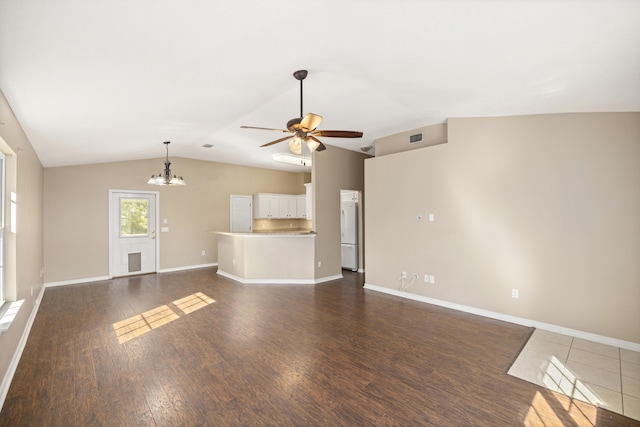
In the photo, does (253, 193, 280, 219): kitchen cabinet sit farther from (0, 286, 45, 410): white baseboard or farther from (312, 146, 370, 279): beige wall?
(0, 286, 45, 410): white baseboard

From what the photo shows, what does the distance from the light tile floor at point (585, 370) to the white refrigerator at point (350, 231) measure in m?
4.14

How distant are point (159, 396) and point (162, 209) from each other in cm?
577

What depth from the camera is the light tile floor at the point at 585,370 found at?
2.33 m

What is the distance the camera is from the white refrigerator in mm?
7102

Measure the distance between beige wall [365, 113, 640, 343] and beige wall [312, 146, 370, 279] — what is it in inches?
65.0

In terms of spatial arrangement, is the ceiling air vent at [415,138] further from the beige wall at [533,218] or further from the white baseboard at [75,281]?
the white baseboard at [75,281]

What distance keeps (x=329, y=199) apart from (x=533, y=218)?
360cm

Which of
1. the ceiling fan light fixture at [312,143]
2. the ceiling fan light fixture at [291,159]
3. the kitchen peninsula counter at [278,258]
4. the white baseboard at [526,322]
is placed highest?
the ceiling fan light fixture at [291,159]

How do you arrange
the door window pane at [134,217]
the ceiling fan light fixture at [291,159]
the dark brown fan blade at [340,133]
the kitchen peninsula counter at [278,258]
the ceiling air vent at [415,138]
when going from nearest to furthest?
the dark brown fan blade at [340,133], the ceiling air vent at [415,138], the kitchen peninsula counter at [278,258], the door window pane at [134,217], the ceiling fan light fixture at [291,159]

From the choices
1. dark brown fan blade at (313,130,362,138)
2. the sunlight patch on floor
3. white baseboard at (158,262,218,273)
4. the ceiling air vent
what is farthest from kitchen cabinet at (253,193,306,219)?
dark brown fan blade at (313,130,362,138)

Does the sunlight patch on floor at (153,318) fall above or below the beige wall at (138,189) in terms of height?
below

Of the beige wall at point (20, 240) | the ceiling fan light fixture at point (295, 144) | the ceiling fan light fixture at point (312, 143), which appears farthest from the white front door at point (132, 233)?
the ceiling fan light fixture at point (312, 143)

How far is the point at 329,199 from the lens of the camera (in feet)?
20.8

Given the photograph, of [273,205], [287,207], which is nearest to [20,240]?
[273,205]
